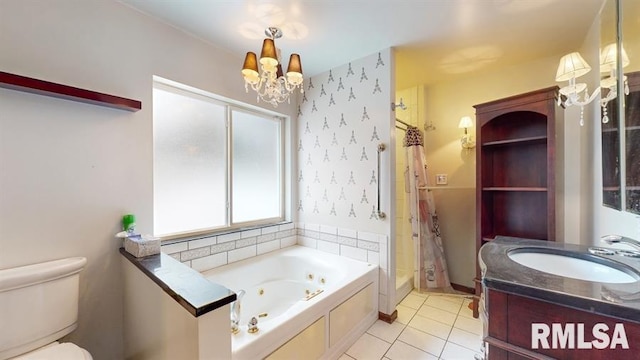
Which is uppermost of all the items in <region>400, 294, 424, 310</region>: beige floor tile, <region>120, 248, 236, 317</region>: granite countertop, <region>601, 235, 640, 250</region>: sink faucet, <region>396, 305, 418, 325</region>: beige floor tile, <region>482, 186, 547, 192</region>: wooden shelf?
<region>482, 186, 547, 192</region>: wooden shelf

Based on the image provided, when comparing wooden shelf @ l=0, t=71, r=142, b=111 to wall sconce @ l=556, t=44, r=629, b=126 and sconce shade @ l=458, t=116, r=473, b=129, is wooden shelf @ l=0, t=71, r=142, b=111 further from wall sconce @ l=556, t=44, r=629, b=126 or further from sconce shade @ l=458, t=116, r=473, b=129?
sconce shade @ l=458, t=116, r=473, b=129

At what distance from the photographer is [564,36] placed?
1.91 m

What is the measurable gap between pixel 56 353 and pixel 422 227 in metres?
2.95

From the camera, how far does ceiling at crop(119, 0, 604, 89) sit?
1596 millimetres

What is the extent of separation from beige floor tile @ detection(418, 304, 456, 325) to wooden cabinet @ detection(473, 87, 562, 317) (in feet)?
0.82

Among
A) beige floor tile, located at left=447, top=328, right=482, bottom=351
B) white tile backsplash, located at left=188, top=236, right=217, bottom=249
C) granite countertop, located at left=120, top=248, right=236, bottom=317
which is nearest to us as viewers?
granite countertop, located at left=120, top=248, right=236, bottom=317

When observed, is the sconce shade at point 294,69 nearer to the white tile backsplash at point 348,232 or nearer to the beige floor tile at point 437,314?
the white tile backsplash at point 348,232

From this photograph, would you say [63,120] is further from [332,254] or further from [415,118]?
[415,118]

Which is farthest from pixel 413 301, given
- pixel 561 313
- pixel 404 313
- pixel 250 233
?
pixel 561 313

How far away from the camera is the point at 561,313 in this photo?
771 mm

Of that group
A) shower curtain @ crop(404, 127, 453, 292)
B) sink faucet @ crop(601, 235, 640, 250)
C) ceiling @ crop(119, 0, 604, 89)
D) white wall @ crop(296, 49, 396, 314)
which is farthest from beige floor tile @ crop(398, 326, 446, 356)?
ceiling @ crop(119, 0, 604, 89)

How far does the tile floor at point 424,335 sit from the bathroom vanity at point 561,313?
109 centimetres

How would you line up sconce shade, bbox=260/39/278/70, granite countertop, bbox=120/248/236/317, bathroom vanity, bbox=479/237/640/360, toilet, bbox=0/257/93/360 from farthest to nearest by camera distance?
sconce shade, bbox=260/39/278/70 → toilet, bbox=0/257/93/360 → granite countertop, bbox=120/248/236/317 → bathroom vanity, bbox=479/237/640/360

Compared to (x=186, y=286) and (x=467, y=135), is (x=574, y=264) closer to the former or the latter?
(x=467, y=135)
